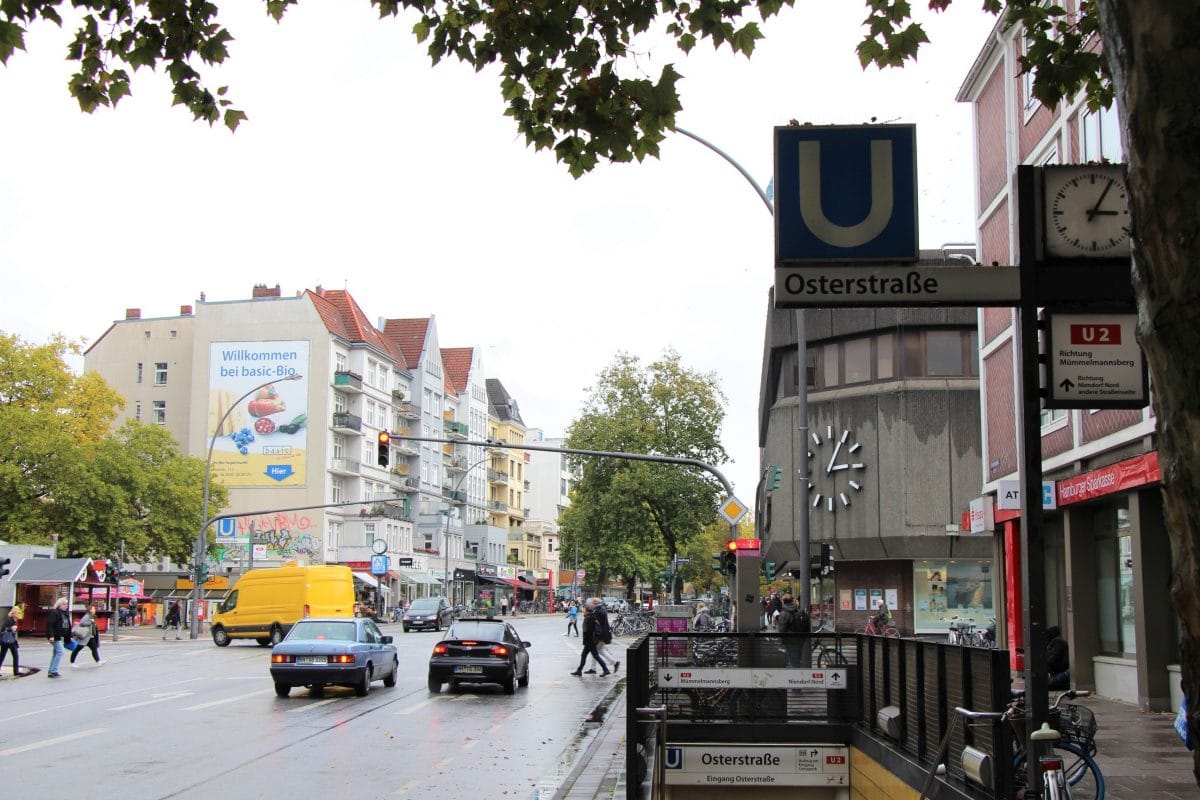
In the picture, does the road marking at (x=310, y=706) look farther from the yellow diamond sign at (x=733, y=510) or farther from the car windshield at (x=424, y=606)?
the car windshield at (x=424, y=606)

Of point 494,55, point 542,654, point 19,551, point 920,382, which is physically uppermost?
point 920,382

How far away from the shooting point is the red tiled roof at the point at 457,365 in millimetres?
115188

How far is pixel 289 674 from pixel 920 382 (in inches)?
1007

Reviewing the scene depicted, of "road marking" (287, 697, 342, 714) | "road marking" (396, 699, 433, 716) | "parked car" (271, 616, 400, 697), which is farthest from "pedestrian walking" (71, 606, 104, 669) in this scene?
"road marking" (396, 699, 433, 716)

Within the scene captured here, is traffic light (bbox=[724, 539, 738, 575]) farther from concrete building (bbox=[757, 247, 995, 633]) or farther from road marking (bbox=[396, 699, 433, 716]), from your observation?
concrete building (bbox=[757, 247, 995, 633])

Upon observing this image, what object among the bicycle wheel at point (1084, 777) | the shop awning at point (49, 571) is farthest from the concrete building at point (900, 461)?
the bicycle wheel at point (1084, 777)

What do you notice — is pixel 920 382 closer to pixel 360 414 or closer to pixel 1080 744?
pixel 1080 744

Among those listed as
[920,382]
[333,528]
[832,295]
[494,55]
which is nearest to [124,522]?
[333,528]

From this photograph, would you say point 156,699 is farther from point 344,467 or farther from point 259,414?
point 344,467

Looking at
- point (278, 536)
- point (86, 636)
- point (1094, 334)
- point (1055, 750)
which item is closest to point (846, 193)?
point (1094, 334)

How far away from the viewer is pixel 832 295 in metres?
6.18

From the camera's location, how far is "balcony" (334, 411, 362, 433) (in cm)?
8162

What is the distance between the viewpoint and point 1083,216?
603cm

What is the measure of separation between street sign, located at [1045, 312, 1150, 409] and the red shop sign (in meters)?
11.5
